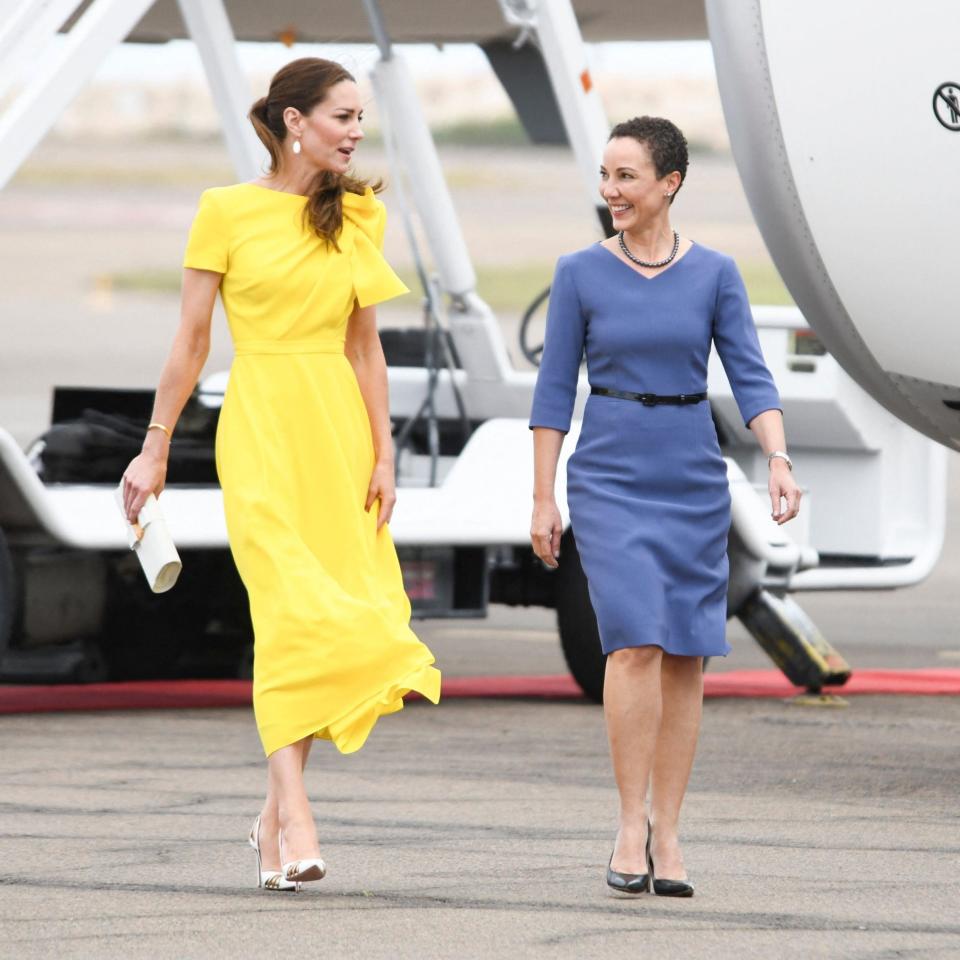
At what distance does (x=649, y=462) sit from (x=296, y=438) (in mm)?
766

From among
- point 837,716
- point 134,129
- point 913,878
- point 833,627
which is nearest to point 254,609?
point 913,878

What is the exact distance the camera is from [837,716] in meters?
8.70

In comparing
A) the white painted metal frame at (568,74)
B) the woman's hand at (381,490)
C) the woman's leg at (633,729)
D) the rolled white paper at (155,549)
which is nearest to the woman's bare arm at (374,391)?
the woman's hand at (381,490)

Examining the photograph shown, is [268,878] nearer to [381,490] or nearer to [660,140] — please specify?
[381,490]

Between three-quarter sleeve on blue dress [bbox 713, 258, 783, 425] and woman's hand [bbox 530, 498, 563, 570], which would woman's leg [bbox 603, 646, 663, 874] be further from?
three-quarter sleeve on blue dress [bbox 713, 258, 783, 425]

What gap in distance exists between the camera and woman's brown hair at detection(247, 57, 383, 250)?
546 centimetres

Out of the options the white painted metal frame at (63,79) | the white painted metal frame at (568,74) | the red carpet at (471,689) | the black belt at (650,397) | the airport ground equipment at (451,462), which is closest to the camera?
the black belt at (650,397)

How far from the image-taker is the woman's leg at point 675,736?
5480mm

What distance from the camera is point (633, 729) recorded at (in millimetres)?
5410

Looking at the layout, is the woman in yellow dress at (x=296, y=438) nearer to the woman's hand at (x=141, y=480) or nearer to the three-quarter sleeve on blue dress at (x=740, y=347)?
the woman's hand at (x=141, y=480)

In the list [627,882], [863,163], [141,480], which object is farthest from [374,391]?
[863,163]

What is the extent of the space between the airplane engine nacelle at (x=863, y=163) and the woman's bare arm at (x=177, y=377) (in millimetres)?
2005

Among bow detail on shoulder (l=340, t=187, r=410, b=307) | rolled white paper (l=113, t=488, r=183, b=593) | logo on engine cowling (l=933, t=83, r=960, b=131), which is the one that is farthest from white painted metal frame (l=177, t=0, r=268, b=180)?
rolled white paper (l=113, t=488, r=183, b=593)

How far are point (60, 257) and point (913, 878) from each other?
43998mm
